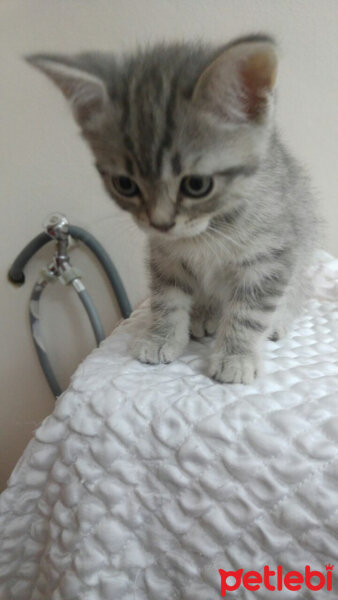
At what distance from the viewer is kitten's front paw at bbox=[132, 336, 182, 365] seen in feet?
2.48

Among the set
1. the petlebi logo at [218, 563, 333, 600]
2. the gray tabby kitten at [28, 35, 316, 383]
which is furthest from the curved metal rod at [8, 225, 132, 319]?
the petlebi logo at [218, 563, 333, 600]

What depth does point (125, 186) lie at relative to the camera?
2.15ft

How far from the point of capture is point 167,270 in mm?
852

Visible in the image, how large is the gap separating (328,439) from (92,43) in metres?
1.17

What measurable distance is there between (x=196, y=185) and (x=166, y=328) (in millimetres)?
308

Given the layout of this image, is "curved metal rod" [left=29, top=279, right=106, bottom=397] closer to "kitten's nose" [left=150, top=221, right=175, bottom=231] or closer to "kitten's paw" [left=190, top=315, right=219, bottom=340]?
"kitten's paw" [left=190, top=315, right=219, bottom=340]

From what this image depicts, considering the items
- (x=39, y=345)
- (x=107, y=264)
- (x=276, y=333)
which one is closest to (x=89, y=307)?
(x=107, y=264)

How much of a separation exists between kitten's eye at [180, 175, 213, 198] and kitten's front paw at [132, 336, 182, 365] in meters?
0.29

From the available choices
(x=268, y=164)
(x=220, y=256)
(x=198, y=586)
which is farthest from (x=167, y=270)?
(x=198, y=586)

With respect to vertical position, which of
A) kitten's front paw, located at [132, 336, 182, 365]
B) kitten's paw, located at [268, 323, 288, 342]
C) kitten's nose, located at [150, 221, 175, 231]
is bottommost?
kitten's paw, located at [268, 323, 288, 342]

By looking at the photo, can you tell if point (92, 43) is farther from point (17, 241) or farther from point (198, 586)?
point (198, 586)

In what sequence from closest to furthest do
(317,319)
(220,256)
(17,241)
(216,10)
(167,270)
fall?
(220,256) < (167,270) < (317,319) < (216,10) < (17,241)

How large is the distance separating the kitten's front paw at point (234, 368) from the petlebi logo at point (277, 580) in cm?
26

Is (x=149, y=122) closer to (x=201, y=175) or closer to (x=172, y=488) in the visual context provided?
(x=201, y=175)
